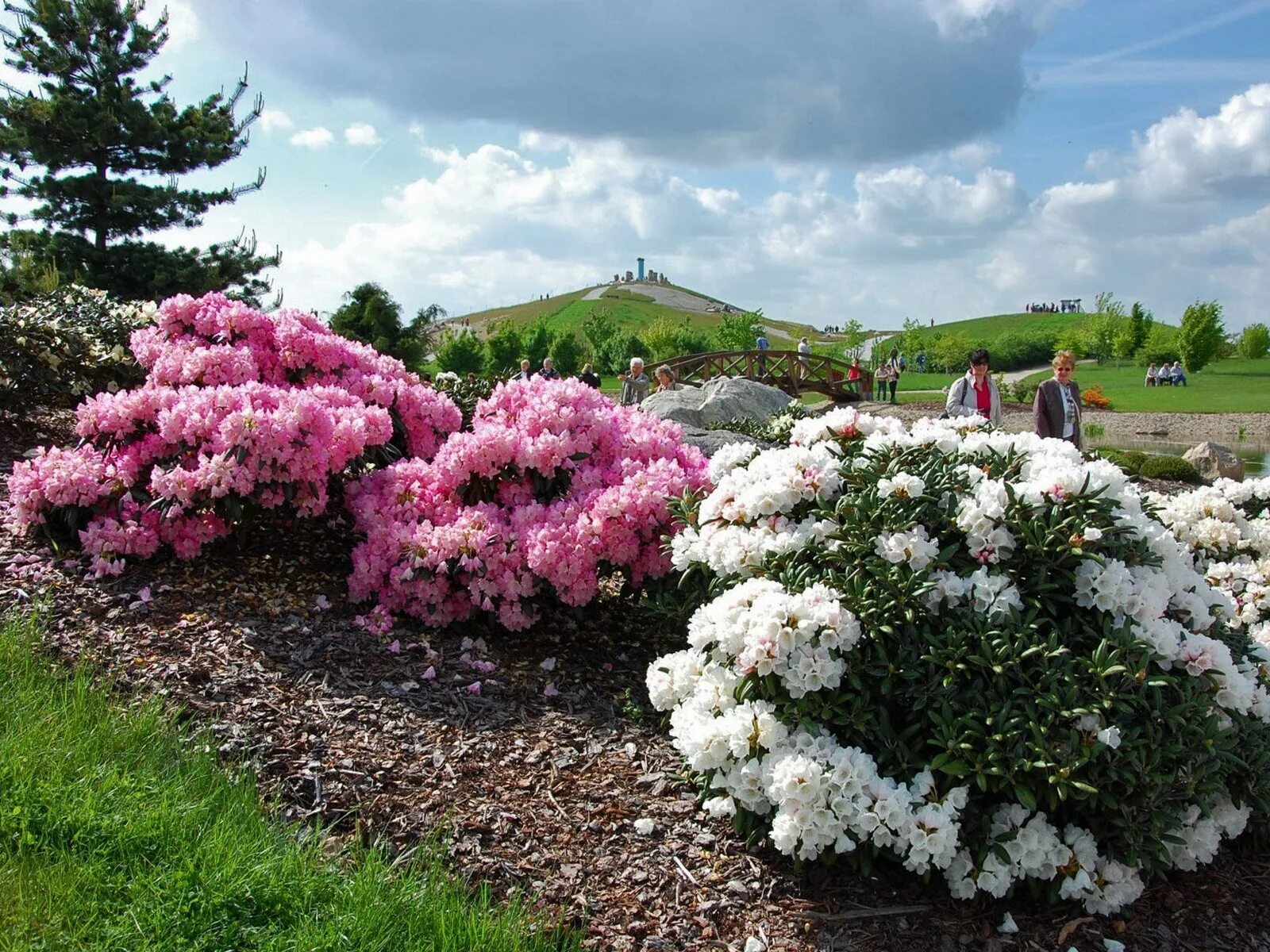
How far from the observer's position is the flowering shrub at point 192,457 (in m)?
4.86

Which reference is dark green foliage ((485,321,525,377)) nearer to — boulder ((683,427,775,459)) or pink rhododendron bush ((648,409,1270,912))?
boulder ((683,427,775,459))

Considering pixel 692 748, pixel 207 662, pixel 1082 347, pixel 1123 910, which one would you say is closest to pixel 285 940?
pixel 692 748

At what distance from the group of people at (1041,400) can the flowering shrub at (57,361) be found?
24.0 ft

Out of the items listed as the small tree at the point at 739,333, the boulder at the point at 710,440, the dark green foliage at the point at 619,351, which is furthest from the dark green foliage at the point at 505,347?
the boulder at the point at 710,440

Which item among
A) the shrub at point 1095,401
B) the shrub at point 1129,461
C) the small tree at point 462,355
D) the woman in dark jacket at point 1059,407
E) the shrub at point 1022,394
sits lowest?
the shrub at point 1129,461

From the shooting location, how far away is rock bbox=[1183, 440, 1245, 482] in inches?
672

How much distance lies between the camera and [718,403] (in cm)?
1523

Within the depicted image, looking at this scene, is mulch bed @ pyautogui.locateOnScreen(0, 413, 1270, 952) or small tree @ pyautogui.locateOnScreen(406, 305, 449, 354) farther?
small tree @ pyautogui.locateOnScreen(406, 305, 449, 354)

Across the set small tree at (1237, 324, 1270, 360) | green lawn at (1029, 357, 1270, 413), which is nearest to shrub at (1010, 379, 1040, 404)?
green lawn at (1029, 357, 1270, 413)

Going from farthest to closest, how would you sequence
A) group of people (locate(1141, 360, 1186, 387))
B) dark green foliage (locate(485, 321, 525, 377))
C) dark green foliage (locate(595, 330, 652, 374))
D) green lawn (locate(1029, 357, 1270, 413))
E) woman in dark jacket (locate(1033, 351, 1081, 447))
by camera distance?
dark green foliage (locate(595, 330, 652, 374)) < dark green foliage (locate(485, 321, 525, 377)) < group of people (locate(1141, 360, 1186, 387)) < green lawn (locate(1029, 357, 1270, 413)) < woman in dark jacket (locate(1033, 351, 1081, 447))

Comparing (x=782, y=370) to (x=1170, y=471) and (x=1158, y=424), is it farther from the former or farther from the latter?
(x=1170, y=471)

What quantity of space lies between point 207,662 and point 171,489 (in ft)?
3.42

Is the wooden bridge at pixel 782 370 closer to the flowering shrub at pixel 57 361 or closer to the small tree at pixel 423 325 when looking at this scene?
the small tree at pixel 423 325

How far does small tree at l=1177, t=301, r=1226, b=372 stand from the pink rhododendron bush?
224 feet
